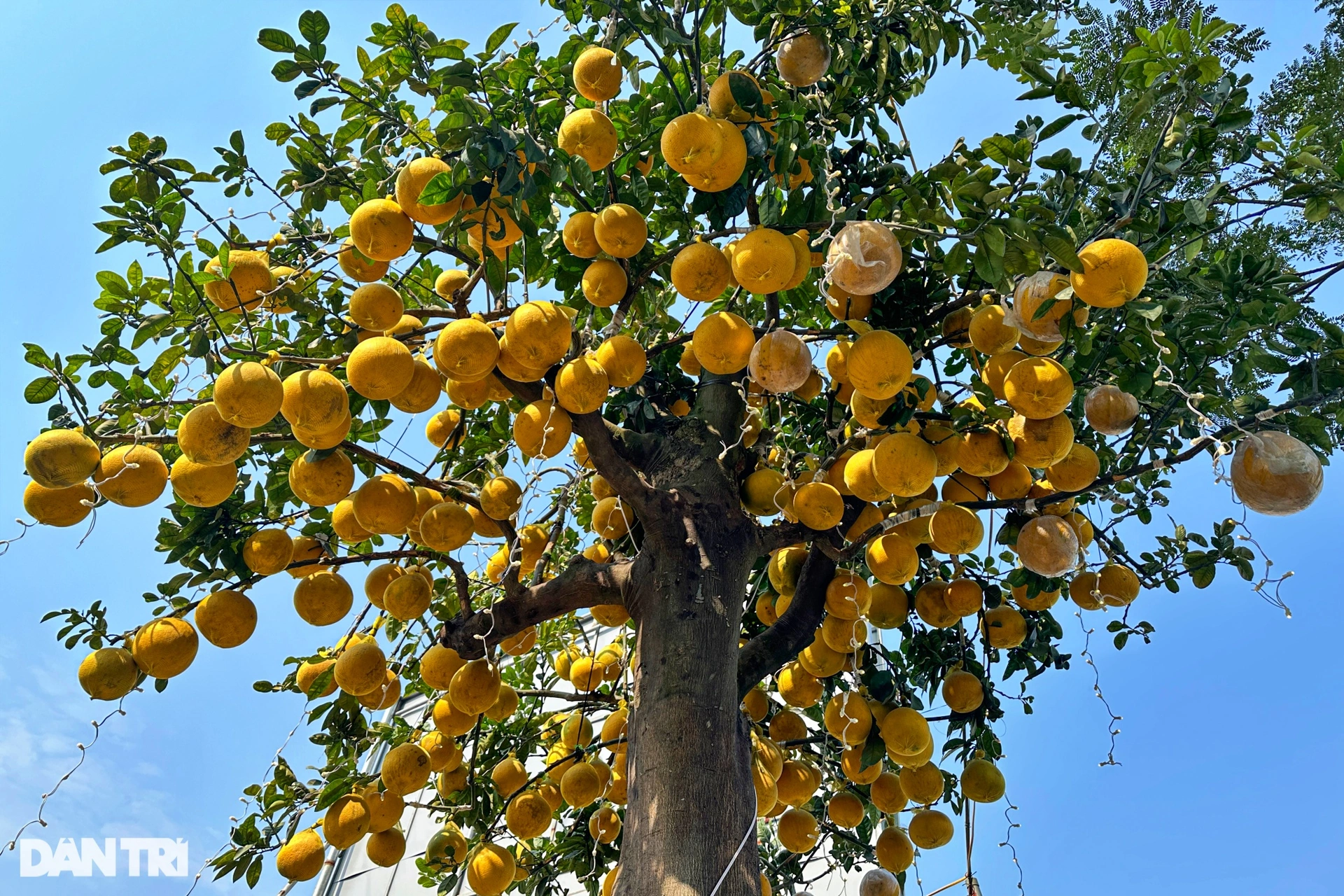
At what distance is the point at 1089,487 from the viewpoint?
7.84ft

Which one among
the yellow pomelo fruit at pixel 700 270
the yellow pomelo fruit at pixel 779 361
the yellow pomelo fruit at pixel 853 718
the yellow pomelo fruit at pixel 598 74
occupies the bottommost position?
the yellow pomelo fruit at pixel 853 718

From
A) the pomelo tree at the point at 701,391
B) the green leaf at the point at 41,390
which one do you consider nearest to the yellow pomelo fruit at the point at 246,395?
the pomelo tree at the point at 701,391

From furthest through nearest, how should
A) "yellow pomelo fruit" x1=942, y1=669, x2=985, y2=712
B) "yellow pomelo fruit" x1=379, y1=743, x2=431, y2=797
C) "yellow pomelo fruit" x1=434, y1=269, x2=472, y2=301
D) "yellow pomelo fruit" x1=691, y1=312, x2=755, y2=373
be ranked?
"yellow pomelo fruit" x1=434, y1=269, x2=472, y2=301 → "yellow pomelo fruit" x1=942, y1=669, x2=985, y2=712 → "yellow pomelo fruit" x1=379, y1=743, x2=431, y2=797 → "yellow pomelo fruit" x1=691, y1=312, x2=755, y2=373

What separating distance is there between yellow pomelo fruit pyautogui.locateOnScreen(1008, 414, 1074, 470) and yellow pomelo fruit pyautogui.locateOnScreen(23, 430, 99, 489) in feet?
7.54

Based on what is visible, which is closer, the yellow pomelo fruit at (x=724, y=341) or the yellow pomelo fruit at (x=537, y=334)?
the yellow pomelo fruit at (x=537, y=334)

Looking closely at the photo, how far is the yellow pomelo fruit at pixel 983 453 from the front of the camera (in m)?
2.37

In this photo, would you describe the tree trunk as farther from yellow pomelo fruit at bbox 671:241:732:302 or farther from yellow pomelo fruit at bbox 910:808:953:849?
yellow pomelo fruit at bbox 910:808:953:849

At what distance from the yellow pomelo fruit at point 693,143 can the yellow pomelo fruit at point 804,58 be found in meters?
0.51

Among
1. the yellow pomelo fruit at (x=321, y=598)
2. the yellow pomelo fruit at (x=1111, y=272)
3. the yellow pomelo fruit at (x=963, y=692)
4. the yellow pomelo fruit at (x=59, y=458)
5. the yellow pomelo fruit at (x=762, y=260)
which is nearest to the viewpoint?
the yellow pomelo fruit at (x=1111, y=272)

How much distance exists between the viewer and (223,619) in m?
2.54

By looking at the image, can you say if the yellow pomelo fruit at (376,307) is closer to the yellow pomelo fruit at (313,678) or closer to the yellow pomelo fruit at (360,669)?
the yellow pomelo fruit at (360,669)

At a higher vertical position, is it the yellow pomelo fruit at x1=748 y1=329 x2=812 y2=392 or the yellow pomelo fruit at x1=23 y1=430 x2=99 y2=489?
the yellow pomelo fruit at x1=748 y1=329 x2=812 y2=392

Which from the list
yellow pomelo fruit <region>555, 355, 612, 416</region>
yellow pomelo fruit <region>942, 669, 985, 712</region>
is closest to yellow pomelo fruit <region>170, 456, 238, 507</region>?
yellow pomelo fruit <region>555, 355, 612, 416</region>

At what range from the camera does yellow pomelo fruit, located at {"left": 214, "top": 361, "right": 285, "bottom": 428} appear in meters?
1.98
